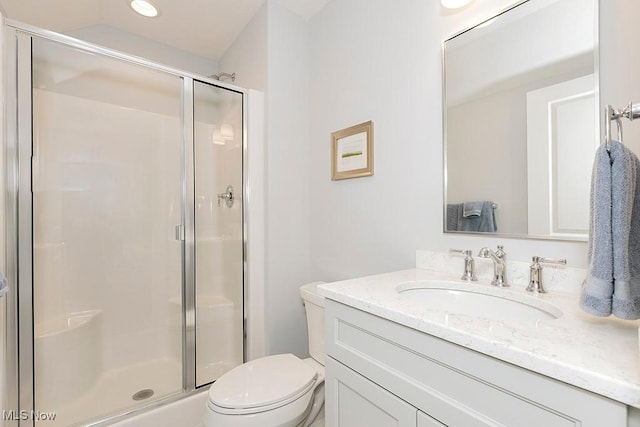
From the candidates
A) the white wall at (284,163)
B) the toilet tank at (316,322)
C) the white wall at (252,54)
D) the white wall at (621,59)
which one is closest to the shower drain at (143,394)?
the white wall at (284,163)

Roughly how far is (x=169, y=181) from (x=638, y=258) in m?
2.10

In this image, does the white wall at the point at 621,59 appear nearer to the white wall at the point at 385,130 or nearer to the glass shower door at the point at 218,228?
the white wall at the point at 385,130

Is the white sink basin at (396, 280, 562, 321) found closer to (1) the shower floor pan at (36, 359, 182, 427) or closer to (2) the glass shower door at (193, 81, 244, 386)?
(2) the glass shower door at (193, 81, 244, 386)

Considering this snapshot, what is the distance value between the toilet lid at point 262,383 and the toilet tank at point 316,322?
12 centimetres

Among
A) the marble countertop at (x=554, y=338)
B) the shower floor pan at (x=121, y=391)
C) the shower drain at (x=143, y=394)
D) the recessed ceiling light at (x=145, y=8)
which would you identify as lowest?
the shower drain at (x=143, y=394)

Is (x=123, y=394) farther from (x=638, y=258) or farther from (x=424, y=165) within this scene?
(x=638, y=258)

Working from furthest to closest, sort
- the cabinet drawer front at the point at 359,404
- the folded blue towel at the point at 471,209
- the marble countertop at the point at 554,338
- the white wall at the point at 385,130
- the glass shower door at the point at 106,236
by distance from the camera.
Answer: the glass shower door at the point at 106,236 < the white wall at the point at 385,130 < the folded blue towel at the point at 471,209 < the cabinet drawer front at the point at 359,404 < the marble countertop at the point at 554,338

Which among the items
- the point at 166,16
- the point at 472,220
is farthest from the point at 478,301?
the point at 166,16

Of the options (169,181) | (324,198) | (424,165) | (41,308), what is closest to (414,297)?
(424,165)

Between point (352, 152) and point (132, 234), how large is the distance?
61.4 inches

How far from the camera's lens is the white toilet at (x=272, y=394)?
109 centimetres

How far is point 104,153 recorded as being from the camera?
1.91 m

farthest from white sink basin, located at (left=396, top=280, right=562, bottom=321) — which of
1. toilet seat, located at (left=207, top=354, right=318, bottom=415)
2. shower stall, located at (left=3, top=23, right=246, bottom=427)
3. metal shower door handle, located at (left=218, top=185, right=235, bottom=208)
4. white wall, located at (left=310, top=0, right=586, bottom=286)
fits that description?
metal shower door handle, located at (left=218, top=185, right=235, bottom=208)

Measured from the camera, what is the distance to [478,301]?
1.02 meters
